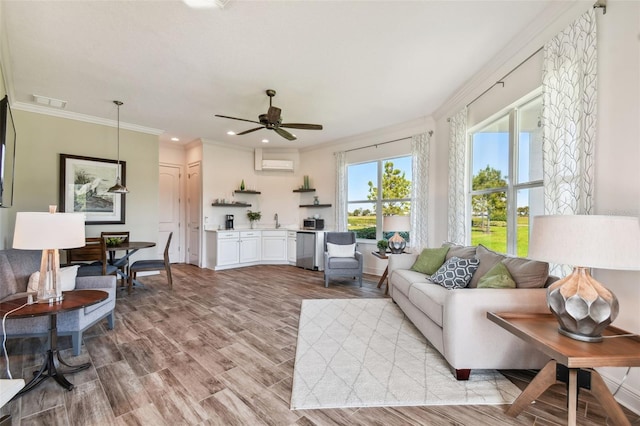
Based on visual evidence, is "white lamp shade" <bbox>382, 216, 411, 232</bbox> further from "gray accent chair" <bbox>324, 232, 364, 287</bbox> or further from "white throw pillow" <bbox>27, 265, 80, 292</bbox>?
"white throw pillow" <bbox>27, 265, 80, 292</bbox>

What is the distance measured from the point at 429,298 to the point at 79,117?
5814mm

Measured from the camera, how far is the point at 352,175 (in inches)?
241

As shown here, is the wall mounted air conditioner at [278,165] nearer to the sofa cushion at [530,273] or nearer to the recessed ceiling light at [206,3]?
the recessed ceiling light at [206,3]

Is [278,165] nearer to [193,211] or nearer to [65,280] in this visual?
[193,211]

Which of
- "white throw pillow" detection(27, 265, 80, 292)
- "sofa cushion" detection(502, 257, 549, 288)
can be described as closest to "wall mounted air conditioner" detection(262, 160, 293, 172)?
"white throw pillow" detection(27, 265, 80, 292)

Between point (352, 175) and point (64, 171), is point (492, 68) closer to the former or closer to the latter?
point (352, 175)

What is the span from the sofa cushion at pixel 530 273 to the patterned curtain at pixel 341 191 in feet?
12.7

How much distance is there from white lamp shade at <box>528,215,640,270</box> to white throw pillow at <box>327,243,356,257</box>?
3536mm

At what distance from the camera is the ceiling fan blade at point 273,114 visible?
3.46m

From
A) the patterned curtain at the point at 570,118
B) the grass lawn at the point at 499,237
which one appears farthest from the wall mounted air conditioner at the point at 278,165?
the patterned curtain at the point at 570,118

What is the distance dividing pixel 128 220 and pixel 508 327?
18.9 ft

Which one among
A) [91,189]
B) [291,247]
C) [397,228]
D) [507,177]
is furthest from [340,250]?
[91,189]

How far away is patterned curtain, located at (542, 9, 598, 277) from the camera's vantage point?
1.95m

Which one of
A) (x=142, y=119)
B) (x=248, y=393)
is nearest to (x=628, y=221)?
(x=248, y=393)
